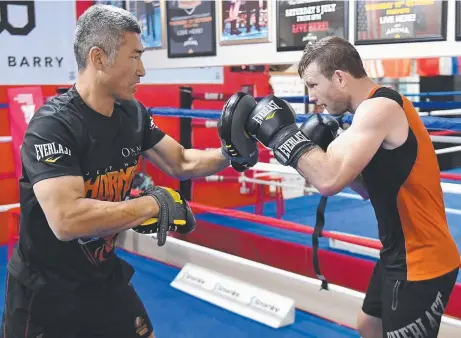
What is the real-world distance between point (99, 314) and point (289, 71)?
194 inches

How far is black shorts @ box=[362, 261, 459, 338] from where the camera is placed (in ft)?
5.51

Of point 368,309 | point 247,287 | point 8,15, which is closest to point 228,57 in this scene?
point 247,287

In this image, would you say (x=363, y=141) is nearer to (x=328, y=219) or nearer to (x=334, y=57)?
(x=334, y=57)

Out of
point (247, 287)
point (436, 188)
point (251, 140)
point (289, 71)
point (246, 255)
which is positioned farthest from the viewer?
point (289, 71)

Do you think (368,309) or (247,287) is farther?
(247,287)

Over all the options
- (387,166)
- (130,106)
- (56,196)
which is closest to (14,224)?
(130,106)

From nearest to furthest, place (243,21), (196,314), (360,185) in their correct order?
(360,185) → (196,314) → (243,21)

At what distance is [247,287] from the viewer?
3146mm

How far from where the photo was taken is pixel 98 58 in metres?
1.65

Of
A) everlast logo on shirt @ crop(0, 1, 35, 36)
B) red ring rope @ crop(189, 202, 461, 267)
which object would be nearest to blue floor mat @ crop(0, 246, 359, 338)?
red ring rope @ crop(189, 202, 461, 267)

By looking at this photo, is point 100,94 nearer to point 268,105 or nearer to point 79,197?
point 79,197

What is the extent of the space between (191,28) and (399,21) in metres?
1.49

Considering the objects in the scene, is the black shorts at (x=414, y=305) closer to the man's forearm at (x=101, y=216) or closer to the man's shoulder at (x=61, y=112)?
the man's forearm at (x=101, y=216)

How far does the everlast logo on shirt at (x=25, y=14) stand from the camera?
4.18 meters
